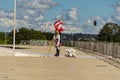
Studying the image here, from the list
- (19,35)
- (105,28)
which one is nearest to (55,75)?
(105,28)

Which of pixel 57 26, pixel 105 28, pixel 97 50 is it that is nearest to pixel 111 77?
pixel 57 26

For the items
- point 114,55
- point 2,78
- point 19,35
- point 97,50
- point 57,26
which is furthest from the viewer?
point 19,35

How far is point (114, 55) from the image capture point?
1388 inches

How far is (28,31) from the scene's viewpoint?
455ft

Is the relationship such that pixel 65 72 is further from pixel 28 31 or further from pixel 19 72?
pixel 28 31

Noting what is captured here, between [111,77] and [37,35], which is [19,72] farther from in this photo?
[37,35]

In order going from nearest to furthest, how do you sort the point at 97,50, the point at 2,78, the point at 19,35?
the point at 2,78
the point at 97,50
the point at 19,35

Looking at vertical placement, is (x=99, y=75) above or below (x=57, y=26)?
below

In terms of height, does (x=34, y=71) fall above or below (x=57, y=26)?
below

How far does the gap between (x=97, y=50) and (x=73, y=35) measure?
176ft

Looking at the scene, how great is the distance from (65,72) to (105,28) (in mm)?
81688

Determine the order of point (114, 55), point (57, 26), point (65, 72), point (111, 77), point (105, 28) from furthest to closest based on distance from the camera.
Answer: point (105, 28) < point (114, 55) < point (57, 26) < point (65, 72) < point (111, 77)

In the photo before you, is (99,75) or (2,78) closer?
(2,78)

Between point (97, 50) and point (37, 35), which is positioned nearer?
Answer: point (97, 50)
